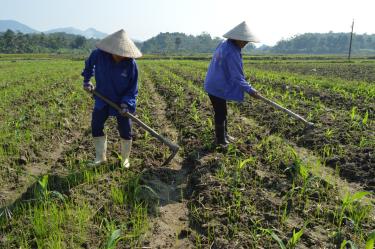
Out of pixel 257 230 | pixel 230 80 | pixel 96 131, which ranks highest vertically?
pixel 230 80

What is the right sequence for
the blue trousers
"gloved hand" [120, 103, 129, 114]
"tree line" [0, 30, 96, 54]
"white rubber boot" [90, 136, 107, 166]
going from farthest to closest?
"tree line" [0, 30, 96, 54] → "white rubber boot" [90, 136, 107, 166] → the blue trousers → "gloved hand" [120, 103, 129, 114]

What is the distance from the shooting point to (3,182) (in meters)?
4.54

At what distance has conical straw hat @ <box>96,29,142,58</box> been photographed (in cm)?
Result: 435

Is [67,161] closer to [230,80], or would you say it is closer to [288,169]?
[230,80]

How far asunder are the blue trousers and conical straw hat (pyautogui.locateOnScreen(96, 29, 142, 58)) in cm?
84

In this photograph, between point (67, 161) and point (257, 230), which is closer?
point (257, 230)

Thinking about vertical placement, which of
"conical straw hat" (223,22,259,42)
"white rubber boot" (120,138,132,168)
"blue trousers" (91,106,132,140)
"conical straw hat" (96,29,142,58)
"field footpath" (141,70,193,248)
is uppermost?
"conical straw hat" (223,22,259,42)

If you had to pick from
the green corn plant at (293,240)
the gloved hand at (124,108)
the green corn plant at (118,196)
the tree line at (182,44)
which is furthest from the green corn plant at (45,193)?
the tree line at (182,44)

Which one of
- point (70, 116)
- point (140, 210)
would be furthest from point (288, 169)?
point (70, 116)

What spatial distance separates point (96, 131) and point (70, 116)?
11.3 ft

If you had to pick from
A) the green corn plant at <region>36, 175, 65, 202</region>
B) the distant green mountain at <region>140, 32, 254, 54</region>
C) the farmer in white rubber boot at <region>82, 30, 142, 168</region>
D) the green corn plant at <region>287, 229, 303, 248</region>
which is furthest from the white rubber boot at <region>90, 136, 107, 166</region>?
the distant green mountain at <region>140, 32, 254, 54</region>

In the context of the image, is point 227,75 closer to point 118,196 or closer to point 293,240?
point 118,196

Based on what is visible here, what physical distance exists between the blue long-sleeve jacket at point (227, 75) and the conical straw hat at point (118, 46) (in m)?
1.42

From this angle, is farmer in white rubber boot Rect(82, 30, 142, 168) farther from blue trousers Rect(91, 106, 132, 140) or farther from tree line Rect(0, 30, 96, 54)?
tree line Rect(0, 30, 96, 54)
